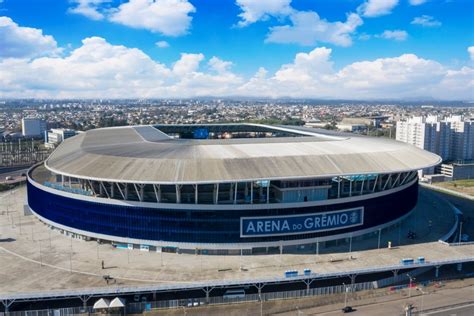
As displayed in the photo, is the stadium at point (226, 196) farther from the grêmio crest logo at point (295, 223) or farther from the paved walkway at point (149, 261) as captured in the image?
the paved walkway at point (149, 261)

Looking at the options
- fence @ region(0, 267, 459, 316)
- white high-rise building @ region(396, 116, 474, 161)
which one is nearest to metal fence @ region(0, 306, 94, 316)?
fence @ region(0, 267, 459, 316)

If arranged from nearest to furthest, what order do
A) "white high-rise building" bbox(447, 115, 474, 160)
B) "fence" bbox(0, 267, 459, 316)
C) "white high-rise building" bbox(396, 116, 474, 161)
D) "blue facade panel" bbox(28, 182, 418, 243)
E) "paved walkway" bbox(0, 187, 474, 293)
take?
"fence" bbox(0, 267, 459, 316) < "paved walkway" bbox(0, 187, 474, 293) < "blue facade panel" bbox(28, 182, 418, 243) < "white high-rise building" bbox(396, 116, 474, 161) < "white high-rise building" bbox(447, 115, 474, 160)

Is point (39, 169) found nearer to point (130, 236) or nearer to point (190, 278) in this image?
point (130, 236)

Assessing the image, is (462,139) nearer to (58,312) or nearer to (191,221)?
(191,221)

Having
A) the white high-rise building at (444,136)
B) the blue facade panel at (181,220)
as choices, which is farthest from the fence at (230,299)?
the white high-rise building at (444,136)

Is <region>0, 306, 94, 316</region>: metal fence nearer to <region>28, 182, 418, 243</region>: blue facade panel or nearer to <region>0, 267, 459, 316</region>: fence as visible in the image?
<region>0, 267, 459, 316</region>: fence

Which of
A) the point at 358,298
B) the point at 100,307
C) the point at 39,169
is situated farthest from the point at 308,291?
the point at 39,169
